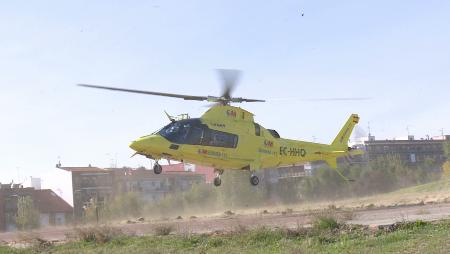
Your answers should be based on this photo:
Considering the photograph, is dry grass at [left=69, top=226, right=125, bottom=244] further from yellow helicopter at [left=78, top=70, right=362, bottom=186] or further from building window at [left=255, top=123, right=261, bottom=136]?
building window at [left=255, top=123, right=261, bottom=136]

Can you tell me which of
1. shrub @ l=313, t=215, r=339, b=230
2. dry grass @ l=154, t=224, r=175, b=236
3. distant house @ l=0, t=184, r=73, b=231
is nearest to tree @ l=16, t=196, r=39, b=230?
distant house @ l=0, t=184, r=73, b=231

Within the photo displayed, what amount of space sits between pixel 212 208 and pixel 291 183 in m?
11.0

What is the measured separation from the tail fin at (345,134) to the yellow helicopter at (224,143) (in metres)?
1.92

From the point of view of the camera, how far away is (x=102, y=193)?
3374 inches

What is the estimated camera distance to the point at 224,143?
30344 millimetres

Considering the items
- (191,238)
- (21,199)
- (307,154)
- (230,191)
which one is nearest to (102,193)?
(21,199)

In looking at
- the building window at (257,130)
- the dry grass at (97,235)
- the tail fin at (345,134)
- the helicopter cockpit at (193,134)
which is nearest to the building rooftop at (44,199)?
the tail fin at (345,134)

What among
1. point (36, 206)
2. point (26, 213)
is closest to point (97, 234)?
point (26, 213)

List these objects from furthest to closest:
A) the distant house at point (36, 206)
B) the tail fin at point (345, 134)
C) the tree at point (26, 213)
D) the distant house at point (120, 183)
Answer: the distant house at point (36, 206), the distant house at point (120, 183), the tree at point (26, 213), the tail fin at point (345, 134)

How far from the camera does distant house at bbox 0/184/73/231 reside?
298ft

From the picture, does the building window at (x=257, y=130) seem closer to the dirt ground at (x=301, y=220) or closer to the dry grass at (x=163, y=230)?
the dirt ground at (x=301, y=220)

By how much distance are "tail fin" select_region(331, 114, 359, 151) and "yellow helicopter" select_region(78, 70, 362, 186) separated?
192 centimetres

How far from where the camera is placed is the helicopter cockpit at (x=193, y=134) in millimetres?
28625

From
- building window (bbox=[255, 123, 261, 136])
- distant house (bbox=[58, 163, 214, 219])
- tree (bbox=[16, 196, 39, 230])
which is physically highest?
building window (bbox=[255, 123, 261, 136])
